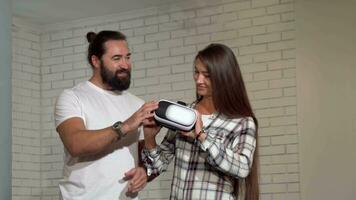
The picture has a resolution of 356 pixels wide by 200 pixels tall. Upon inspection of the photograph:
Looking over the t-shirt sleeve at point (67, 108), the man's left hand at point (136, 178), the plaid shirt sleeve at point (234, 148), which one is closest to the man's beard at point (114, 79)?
the t-shirt sleeve at point (67, 108)

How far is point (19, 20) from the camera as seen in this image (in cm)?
522

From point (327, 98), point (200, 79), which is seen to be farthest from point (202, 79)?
point (327, 98)

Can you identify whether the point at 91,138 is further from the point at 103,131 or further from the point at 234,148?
the point at 234,148

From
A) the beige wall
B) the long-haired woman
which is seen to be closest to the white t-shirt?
the long-haired woman

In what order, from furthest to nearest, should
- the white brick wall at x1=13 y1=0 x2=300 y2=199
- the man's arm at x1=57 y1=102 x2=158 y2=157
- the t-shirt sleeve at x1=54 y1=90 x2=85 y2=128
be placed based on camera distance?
the white brick wall at x1=13 y1=0 x2=300 y2=199 → the t-shirt sleeve at x1=54 y1=90 x2=85 y2=128 → the man's arm at x1=57 y1=102 x2=158 y2=157

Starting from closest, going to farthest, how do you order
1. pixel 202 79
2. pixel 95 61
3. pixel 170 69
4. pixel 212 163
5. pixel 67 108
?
pixel 212 163 → pixel 202 79 → pixel 67 108 → pixel 95 61 → pixel 170 69

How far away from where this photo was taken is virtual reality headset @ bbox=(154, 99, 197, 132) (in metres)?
2.10

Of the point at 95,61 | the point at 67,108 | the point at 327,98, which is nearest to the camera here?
the point at 67,108

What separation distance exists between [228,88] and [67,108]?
686mm

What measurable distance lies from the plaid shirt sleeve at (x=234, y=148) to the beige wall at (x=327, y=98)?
6.81 feet

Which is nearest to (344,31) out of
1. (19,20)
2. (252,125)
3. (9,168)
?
(252,125)

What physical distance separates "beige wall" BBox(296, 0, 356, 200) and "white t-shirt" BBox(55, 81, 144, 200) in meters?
1.91

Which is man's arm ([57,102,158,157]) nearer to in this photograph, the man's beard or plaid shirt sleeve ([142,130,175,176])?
plaid shirt sleeve ([142,130,175,176])

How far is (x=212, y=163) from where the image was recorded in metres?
2.10
